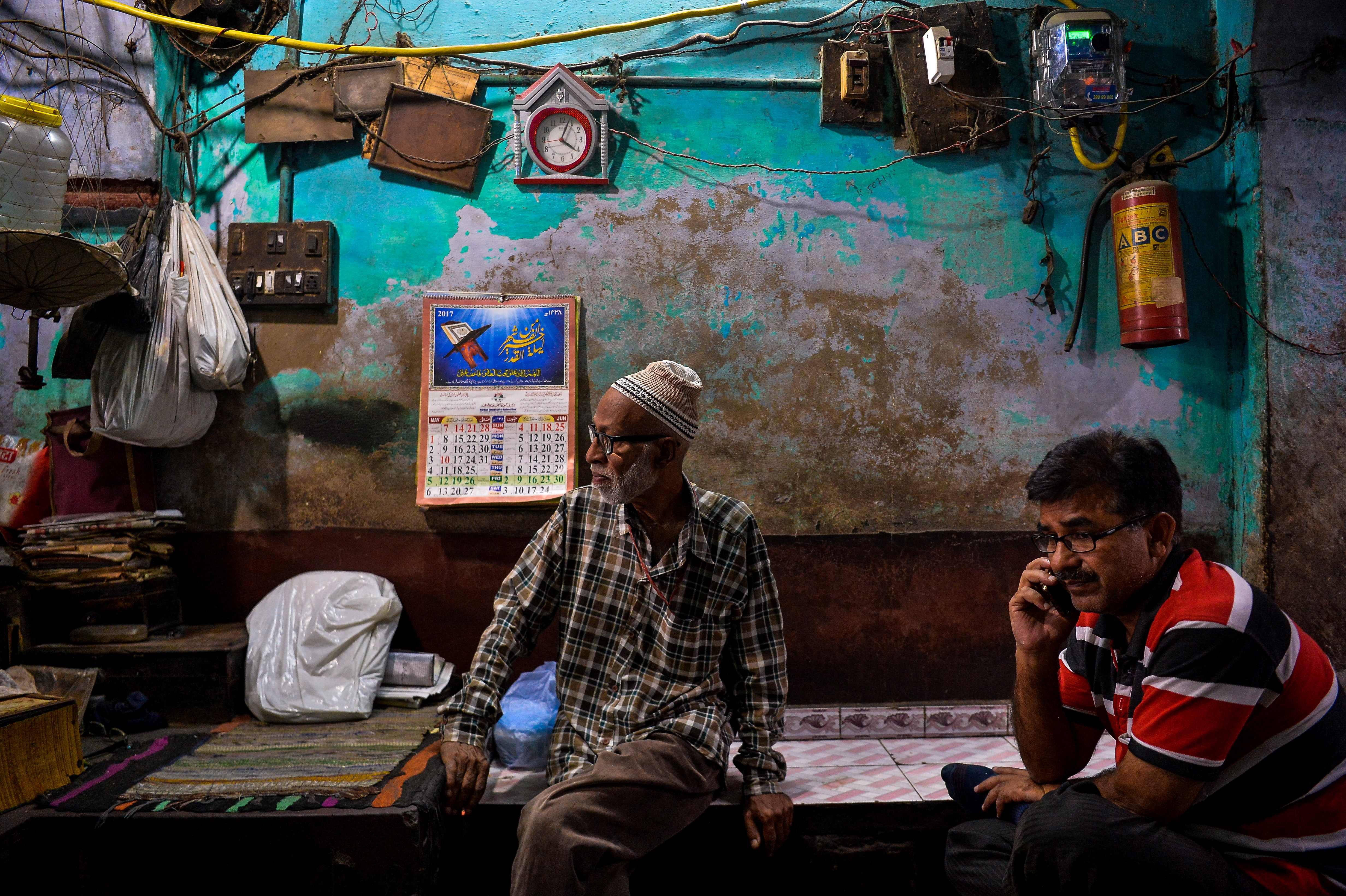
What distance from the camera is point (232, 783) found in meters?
2.54

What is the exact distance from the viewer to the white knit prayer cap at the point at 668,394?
2.33 metres

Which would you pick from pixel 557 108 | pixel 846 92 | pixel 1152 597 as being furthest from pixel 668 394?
pixel 846 92

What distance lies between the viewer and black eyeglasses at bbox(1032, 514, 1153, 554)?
1.75 metres

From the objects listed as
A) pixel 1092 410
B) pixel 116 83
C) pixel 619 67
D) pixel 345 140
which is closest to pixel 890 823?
pixel 1092 410

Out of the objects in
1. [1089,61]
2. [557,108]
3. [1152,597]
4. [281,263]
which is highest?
[1089,61]

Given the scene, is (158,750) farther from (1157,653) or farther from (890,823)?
(1157,653)

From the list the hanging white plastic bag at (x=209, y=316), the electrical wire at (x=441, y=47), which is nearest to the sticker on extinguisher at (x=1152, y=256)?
the electrical wire at (x=441, y=47)

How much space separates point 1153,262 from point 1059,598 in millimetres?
2045

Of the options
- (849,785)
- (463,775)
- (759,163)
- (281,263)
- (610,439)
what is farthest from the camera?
(759,163)

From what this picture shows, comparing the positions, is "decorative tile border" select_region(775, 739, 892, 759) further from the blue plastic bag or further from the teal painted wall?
the teal painted wall

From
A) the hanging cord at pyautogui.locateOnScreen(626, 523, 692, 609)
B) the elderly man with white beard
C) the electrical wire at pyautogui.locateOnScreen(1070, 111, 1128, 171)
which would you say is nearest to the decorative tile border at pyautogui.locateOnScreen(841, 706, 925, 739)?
the elderly man with white beard

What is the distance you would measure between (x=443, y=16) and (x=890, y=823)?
11.9ft

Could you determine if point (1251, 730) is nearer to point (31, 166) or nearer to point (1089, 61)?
point (1089, 61)

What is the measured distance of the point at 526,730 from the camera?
2.91 metres
